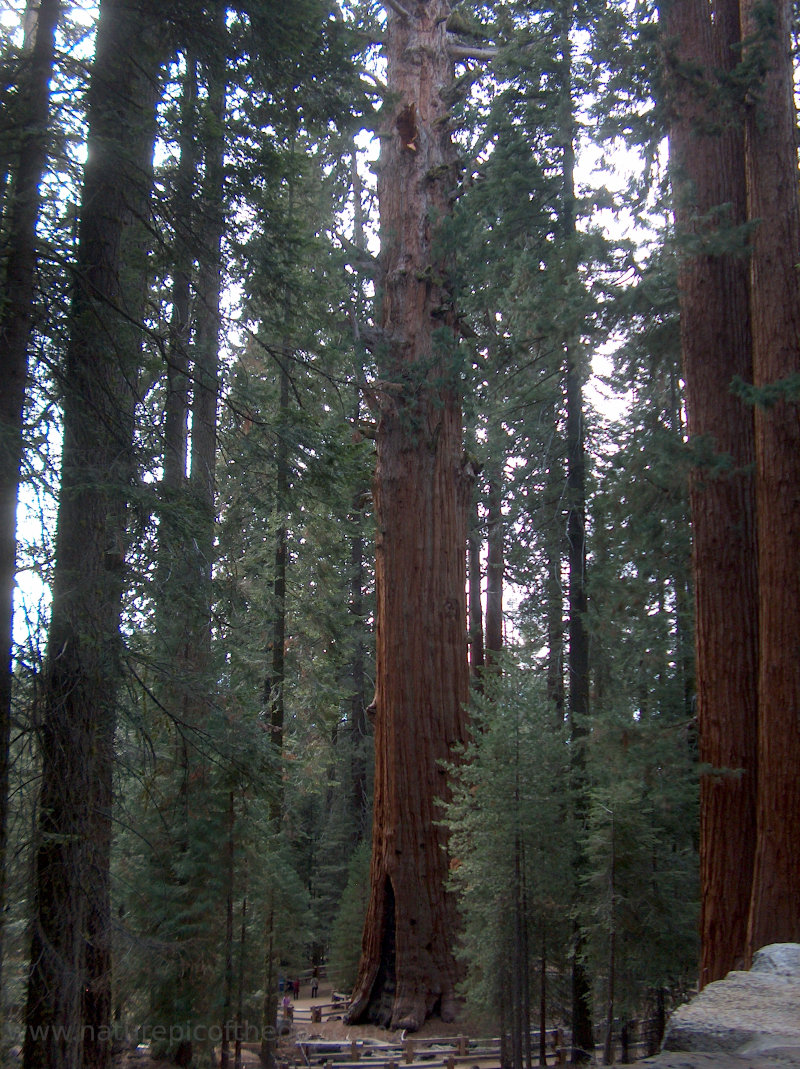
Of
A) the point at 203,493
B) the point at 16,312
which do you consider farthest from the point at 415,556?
the point at 16,312

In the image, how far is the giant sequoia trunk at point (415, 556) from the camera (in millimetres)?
11242

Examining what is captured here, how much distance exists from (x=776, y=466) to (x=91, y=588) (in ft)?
17.7

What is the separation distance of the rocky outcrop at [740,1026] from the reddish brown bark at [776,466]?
8.49 feet

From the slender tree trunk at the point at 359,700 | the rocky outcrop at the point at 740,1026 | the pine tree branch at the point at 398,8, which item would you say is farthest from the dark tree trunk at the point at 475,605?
the rocky outcrop at the point at 740,1026

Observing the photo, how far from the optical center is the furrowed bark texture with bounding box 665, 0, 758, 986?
7.43 metres

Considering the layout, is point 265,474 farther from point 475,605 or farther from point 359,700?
point 359,700

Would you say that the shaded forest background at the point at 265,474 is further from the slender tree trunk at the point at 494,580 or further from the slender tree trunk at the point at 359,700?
the slender tree trunk at the point at 359,700

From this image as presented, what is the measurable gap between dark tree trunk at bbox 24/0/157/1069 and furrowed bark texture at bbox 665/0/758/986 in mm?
4785

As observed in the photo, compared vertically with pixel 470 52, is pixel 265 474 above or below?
below

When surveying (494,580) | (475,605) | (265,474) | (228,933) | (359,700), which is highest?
(494,580)

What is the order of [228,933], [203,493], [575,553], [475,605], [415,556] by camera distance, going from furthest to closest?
[475,605], [575,553], [415,556], [228,933], [203,493]

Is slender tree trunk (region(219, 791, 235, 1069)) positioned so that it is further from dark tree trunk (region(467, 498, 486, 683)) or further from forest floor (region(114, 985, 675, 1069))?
dark tree trunk (region(467, 498, 486, 683))

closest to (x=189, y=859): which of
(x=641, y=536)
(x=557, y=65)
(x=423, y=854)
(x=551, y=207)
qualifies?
(x=423, y=854)

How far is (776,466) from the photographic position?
7414 mm
